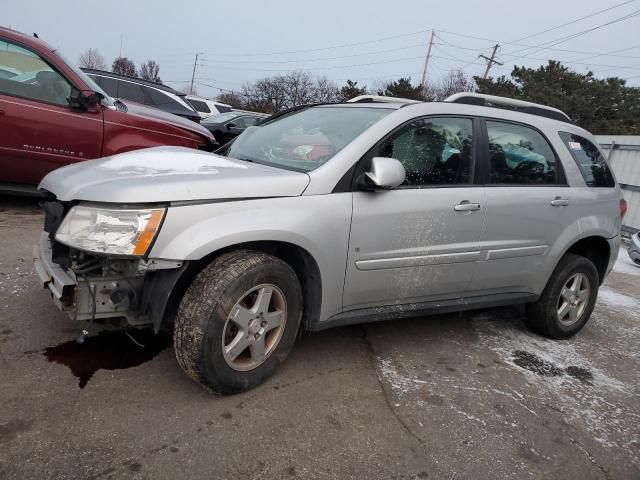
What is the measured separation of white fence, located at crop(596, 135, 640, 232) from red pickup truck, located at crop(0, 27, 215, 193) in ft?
35.3

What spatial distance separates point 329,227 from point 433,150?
3.39ft

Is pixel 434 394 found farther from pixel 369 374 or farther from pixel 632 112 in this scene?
pixel 632 112

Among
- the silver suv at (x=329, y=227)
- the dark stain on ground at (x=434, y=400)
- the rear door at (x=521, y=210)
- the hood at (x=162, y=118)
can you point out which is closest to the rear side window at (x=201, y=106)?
the hood at (x=162, y=118)

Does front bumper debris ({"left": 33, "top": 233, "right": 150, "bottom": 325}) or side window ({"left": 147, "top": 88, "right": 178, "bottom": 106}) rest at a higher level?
side window ({"left": 147, "top": 88, "right": 178, "bottom": 106})

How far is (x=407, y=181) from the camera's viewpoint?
3.16 meters

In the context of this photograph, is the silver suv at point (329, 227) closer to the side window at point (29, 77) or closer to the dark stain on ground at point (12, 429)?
the dark stain on ground at point (12, 429)

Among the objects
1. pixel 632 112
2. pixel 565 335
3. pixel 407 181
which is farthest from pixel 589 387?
pixel 632 112

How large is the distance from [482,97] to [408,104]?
0.85 m

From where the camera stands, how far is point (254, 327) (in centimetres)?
265

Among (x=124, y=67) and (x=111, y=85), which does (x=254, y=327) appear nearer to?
(x=111, y=85)

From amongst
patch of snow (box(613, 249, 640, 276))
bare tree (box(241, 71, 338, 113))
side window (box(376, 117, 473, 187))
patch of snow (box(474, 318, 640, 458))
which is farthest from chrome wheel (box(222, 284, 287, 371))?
bare tree (box(241, 71, 338, 113))

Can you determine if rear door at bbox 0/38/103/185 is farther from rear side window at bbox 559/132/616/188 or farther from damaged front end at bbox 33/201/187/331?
rear side window at bbox 559/132/616/188

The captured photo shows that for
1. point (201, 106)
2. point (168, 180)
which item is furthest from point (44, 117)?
point (201, 106)

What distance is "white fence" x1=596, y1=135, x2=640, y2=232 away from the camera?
11203 mm
